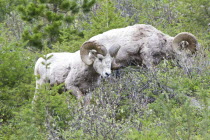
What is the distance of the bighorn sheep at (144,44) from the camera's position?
43.1ft

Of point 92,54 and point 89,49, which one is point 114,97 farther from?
point 89,49

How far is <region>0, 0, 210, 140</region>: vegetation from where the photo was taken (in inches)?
253

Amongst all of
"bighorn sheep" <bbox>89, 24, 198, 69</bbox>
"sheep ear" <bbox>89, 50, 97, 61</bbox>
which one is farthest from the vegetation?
"sheep ear" <bbox>89, 50, 97, 61</bbox>

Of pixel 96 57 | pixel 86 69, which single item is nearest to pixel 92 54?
pixel 96 57

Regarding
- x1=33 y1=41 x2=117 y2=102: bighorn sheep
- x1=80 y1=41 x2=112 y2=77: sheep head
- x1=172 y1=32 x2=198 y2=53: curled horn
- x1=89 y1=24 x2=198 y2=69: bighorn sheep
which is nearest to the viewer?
x1=80 y1=41 x2=112 y2=77: sheep head

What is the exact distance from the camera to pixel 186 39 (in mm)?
13570

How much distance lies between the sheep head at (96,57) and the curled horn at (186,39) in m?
2.85

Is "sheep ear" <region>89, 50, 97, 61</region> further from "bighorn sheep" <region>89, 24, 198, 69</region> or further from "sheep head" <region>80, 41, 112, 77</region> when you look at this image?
"bighorn sheep" <region>89, 24, 198, 69</region>

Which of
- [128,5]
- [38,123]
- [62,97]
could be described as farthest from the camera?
[128,5]

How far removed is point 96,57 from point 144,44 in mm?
2366

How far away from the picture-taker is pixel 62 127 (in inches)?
339

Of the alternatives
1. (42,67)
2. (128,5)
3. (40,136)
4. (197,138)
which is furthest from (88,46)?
(128,5)

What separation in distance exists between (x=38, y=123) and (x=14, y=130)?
0.62m

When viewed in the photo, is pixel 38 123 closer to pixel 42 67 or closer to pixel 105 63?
pixel 105 63
